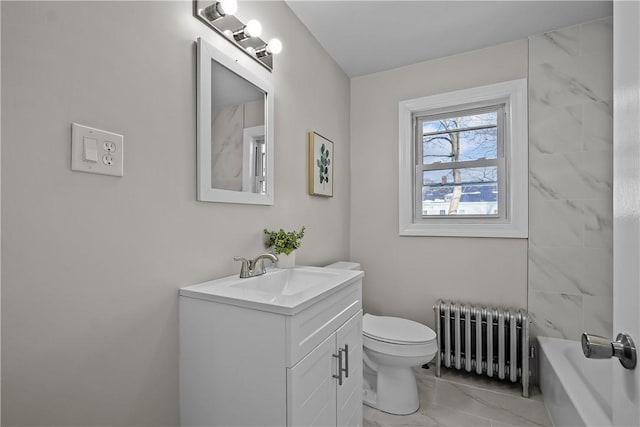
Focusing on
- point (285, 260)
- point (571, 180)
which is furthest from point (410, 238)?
point (285, 260)

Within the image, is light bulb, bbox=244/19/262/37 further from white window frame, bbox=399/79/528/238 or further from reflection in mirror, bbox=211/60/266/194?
white window frame, bbox=399/79/528/238

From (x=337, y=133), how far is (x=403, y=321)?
1.48 metres

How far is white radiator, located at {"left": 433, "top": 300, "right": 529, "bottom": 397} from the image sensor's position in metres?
1.94

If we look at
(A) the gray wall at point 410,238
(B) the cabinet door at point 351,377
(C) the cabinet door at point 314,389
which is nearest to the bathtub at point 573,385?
(A) the gray wall at point 410,238

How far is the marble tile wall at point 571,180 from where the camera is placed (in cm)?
188

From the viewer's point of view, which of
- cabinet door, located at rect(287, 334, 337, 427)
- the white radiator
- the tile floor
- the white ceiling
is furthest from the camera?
the white radiator

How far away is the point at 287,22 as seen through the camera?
178cm

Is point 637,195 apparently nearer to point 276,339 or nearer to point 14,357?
point 276,339

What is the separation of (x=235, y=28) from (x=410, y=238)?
1845 mm

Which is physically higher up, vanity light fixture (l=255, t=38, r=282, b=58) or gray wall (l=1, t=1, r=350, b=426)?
vanity light fixture (l=255, t=38, r=282, b=58)

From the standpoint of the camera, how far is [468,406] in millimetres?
1828

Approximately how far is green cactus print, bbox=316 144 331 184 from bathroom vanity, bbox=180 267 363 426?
0.98 m

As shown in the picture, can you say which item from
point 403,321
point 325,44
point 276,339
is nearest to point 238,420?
point 276,339

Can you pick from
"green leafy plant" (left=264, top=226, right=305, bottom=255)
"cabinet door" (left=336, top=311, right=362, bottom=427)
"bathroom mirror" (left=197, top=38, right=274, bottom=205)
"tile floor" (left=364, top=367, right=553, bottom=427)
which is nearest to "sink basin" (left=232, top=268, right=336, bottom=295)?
"green leafy plant" (left=264, top=226, right=305, bottom=255)
